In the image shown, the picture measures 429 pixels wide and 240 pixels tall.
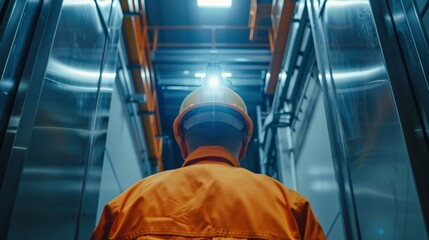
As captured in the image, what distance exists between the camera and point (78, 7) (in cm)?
227

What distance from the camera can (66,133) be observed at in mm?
2064

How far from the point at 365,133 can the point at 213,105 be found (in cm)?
90

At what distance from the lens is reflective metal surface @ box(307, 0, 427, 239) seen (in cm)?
169

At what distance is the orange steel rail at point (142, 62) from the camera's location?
15.9ft

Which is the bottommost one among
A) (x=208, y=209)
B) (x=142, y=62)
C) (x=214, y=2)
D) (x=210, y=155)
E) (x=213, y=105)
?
(x=208, y=209)

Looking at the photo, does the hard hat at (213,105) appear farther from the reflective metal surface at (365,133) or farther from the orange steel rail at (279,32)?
the orange steel rail at (279,32)

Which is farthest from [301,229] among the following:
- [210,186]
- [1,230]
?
[1,230]

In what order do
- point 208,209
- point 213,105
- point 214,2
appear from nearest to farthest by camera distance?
point 208,209
point 213,105
point 214,2

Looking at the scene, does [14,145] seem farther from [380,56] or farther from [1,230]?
[380,56]

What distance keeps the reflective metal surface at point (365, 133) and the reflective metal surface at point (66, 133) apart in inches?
56.8

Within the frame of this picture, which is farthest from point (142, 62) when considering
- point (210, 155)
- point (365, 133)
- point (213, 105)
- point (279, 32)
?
point (365, 133)

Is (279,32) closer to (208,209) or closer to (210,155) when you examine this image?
(210,155)

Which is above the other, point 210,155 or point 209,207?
point 210,155

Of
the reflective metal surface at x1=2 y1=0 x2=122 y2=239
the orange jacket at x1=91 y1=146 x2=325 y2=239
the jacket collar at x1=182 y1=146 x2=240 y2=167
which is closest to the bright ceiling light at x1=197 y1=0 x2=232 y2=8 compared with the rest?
the reflective metal surface at x1=2 y1=0 x2=122 y2=239
